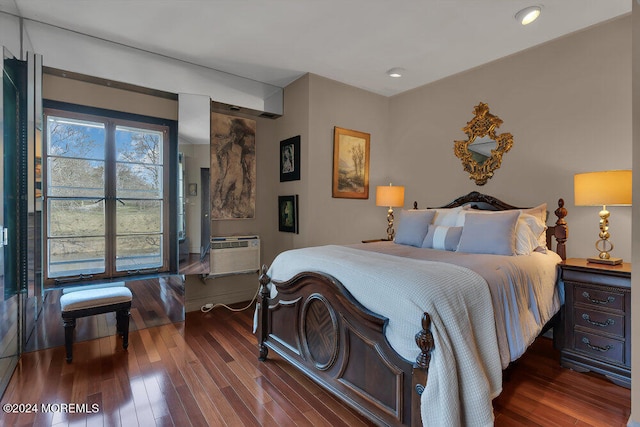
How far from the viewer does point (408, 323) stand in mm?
1575

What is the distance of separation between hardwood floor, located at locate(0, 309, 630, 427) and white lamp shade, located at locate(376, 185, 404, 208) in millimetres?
2021

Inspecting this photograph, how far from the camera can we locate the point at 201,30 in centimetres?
286

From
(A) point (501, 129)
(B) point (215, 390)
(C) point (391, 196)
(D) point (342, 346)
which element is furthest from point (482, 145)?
Answer: (B) point (215, 390)

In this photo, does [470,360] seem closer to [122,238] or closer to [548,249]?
[548,249]

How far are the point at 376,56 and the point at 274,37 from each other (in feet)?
3.47

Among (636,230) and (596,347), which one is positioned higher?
(636,230)

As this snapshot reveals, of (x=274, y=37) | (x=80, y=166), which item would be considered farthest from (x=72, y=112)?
(x=274, y=37)

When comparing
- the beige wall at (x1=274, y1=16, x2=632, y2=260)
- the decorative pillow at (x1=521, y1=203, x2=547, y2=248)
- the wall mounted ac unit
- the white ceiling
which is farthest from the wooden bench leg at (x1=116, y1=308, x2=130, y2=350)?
the decorative pillow at (x1=521, y1=203, x2=547, y2=248)

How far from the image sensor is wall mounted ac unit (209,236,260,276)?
3688mm

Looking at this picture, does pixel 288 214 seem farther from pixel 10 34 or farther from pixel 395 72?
pixel 10 34

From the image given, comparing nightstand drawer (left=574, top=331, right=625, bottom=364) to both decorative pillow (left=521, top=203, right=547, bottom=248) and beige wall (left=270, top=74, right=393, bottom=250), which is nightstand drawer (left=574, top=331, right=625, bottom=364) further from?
beige wall (left=270, top=74, right=393, bottom=250)

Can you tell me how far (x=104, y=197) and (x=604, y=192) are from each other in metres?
4.30

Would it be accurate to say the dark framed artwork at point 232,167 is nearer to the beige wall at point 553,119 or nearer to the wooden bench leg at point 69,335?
the wooden bench leg at point 69,335

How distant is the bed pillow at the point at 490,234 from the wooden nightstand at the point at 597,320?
0.44m
